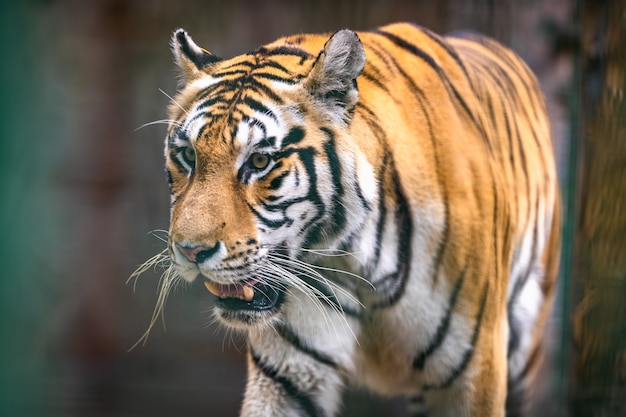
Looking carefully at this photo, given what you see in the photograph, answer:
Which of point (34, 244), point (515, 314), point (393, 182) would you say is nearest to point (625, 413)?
point (515, 314)

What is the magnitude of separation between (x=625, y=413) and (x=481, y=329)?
540 millimetres

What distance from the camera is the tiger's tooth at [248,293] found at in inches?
54.9

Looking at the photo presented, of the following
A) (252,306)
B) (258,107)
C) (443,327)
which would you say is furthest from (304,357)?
(258,107)

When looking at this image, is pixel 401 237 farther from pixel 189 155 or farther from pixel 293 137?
pixel 189 155

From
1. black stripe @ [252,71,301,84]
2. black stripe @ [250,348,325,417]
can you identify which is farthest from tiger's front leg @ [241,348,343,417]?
black stripe @ [252,71,301,84]

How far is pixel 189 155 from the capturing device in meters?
1.42

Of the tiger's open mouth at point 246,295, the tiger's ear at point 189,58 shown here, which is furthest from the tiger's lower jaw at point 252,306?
the tiger's ear at point 189,58

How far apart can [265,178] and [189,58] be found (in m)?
0.33

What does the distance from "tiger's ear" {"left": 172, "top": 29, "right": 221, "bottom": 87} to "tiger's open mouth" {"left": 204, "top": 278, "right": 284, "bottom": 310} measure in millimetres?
423

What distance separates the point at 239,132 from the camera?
1378 millimetres

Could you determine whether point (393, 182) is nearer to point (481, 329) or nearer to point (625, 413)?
point (481, 329)

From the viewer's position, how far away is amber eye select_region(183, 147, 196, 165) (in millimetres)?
1404

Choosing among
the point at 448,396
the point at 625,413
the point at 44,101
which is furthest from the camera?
the point at 625,413

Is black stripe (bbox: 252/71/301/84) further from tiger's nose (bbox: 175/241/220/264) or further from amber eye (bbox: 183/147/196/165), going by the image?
tiger's nose (bbox: 175/241/220/264)
